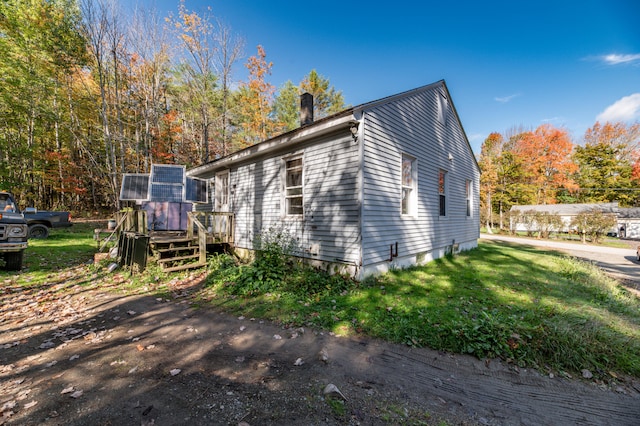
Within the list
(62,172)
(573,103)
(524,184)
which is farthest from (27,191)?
(524,184)

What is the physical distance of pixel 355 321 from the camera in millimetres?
4113

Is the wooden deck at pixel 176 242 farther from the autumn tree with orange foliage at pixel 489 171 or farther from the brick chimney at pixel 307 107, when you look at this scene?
the autumn tree with orange foliage at pixel 489 171

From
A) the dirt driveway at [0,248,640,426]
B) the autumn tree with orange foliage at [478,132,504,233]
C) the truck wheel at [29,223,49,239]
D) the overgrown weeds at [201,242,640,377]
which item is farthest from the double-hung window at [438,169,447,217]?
the autumn tree with orange foliage at [478,132,504,233]

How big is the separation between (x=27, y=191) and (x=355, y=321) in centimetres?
2969

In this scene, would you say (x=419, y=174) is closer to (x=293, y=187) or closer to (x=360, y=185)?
(x=360, y=185)

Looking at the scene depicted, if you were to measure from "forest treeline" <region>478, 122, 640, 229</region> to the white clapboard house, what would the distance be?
25543 mm

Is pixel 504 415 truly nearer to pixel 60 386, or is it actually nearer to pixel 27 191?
pixel 60 386

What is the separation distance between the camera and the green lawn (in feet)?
10.4

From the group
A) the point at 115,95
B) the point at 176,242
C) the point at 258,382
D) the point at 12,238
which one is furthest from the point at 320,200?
the point at 115,95

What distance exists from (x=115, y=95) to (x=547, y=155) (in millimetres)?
44833

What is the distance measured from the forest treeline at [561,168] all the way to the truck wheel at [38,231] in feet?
126

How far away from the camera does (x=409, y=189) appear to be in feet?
25.0

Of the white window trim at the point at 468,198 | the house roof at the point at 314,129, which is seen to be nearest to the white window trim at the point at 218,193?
the house roof at the point at 314,129

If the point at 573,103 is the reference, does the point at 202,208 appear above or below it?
below
